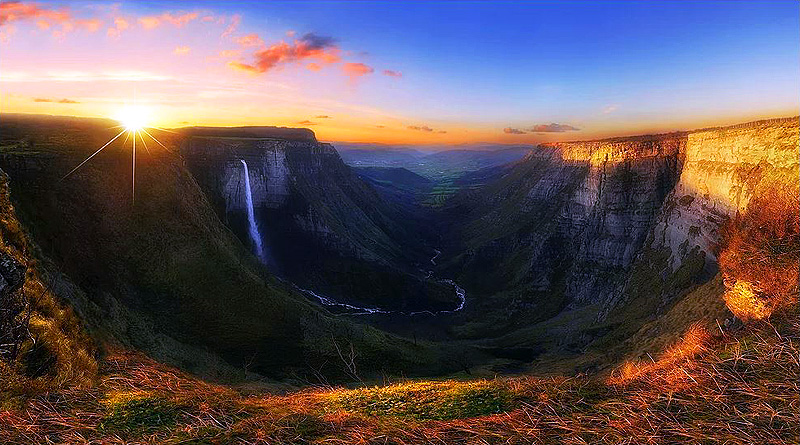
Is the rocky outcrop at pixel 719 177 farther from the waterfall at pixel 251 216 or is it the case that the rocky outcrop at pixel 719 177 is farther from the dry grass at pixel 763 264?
the waterfall at pixel 251 216

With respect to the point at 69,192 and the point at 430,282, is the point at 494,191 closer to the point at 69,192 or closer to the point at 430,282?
the point at 430,282

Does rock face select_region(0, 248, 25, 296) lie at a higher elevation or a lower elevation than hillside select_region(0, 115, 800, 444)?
higher

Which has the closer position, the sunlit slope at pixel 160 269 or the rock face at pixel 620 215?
the sunlit slope at pixel 160 269

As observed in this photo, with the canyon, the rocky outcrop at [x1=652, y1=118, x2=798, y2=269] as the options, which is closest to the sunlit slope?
the canyon

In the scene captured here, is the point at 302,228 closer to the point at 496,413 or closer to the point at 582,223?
the point at 582,223

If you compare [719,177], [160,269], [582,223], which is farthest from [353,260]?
[719,177]

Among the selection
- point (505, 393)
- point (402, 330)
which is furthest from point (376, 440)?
point (402, 330)

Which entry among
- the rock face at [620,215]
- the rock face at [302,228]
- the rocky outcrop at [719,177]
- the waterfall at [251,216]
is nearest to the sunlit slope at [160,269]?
the rock face at [620,215]

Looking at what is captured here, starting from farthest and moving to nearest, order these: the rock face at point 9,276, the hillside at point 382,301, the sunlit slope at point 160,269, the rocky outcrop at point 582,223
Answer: the rocky outcrop at point 582,223 → the sunlit slope at point 160,269 → the rock face at point 9,276 → the hillside at point 382,301

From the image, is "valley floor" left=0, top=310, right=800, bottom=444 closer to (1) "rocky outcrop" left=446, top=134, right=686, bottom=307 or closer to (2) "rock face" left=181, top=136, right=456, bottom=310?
(1) "rocky outcrop" left=446, top=134, right=686, bottom=307
